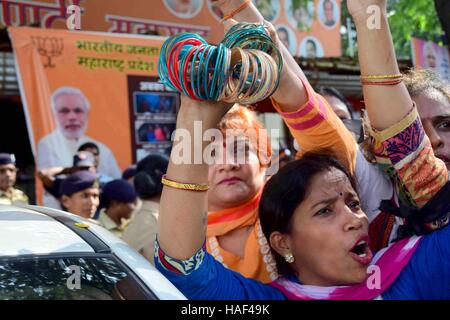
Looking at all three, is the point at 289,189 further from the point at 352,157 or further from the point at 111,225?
the point at 111,225

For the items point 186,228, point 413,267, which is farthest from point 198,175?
point 413,267

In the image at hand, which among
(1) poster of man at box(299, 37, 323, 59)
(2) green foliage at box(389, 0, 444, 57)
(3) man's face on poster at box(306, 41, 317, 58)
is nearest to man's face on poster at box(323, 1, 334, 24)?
(1) poster of man at box(299, 37, 323, 59)

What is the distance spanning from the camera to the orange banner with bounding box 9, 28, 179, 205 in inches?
203

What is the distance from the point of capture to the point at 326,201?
1817 mm

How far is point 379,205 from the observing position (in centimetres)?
195

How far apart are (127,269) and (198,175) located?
0.31 meters

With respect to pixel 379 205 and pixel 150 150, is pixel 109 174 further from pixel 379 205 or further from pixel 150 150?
pixel 379 205

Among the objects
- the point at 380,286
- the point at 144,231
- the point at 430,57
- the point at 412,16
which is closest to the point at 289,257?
the point at 380,286

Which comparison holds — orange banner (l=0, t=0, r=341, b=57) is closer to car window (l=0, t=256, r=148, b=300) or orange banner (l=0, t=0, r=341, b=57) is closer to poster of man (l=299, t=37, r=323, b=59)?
poster of man (l=299, t=37, r=323, b=59)

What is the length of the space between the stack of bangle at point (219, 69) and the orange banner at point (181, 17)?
529 cm

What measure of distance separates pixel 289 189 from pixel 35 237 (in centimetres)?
80

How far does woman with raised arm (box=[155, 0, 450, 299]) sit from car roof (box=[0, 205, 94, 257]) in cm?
23

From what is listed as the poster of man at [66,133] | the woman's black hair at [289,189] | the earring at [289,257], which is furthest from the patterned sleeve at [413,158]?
the poster of man at [66,133]

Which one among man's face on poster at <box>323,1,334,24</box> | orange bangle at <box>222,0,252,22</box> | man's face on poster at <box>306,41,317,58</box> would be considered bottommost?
orange bangle at <box>222,0,252,22</box>
